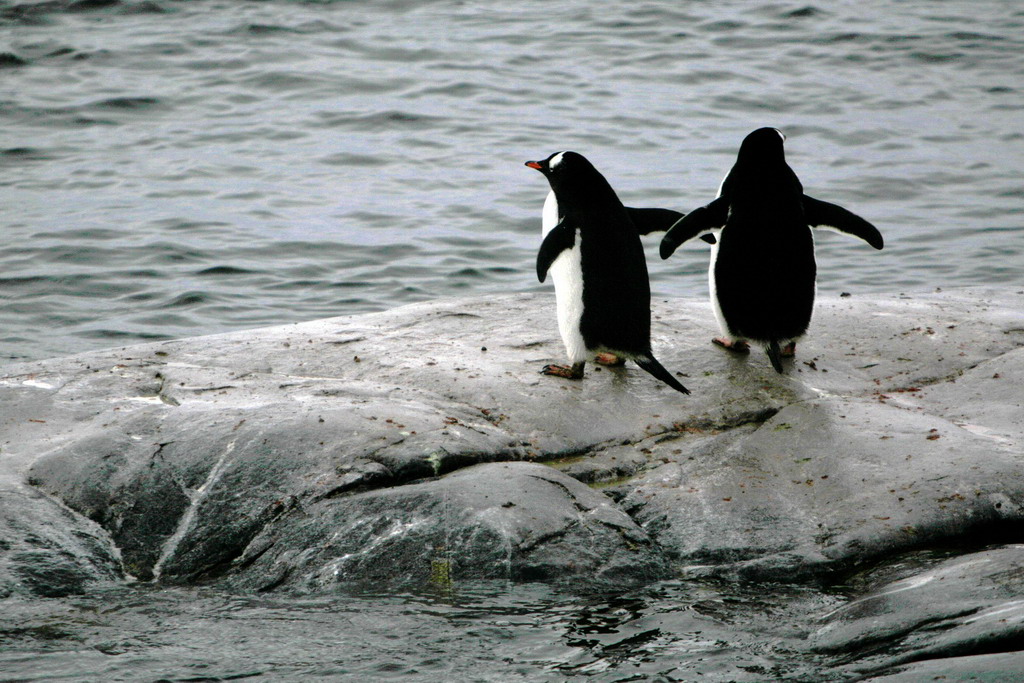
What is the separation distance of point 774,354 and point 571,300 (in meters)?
0.85

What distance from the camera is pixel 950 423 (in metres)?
4.07

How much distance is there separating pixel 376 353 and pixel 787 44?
470 inches

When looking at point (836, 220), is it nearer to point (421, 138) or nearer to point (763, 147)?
point (763, 147)

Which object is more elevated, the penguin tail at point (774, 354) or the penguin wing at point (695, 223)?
the penguin wing at point (695, 223)

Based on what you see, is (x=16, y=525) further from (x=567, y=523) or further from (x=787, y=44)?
(x=787, y=44)

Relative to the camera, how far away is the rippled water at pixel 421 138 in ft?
26.5

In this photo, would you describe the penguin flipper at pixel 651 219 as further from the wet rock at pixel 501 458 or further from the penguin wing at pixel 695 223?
the wet rock at pixel 501 458

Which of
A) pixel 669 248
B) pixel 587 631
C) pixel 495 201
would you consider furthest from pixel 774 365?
pixel 495 201

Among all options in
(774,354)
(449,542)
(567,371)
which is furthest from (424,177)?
(449,542)

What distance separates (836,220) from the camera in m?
5.03

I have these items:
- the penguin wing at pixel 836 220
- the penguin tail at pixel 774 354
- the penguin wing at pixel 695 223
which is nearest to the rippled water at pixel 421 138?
the penguin wing at pixel 836 220

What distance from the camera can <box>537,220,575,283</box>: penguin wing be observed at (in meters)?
4.79

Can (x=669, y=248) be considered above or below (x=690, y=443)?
above

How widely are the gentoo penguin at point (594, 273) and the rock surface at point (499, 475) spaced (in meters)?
0.14
